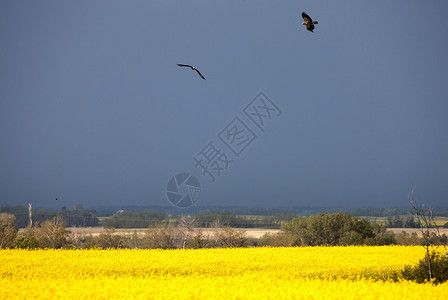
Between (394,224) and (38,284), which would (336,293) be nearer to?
(38,284)

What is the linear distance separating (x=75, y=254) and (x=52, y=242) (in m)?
9.94

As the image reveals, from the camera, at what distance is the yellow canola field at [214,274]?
41.6ft

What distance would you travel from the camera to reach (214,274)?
18297mm

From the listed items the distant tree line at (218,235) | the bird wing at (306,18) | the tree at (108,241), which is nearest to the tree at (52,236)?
the distant tree line at (218,235)

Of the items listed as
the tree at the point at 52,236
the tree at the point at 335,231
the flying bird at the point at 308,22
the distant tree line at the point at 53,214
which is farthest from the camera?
the distant tree line at the point at 53,214

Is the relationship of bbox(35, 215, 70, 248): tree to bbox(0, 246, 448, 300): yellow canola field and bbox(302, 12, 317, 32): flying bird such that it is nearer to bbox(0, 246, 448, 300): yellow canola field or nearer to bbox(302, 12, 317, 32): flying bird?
bbox(0, 246, 448, 300): yellow canola field

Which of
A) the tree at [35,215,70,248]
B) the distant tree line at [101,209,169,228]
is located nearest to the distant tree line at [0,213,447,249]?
the tree at [35,215,70,248]

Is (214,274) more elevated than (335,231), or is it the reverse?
(214,274)

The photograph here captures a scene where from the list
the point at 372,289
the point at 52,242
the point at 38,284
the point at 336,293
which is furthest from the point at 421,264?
the point at 52,242

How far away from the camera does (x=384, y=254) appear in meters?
24.9

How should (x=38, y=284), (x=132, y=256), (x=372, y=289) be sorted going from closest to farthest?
1. (x=372, y=289)
2. (x=38, y=284)
3. (x=132, y=256)

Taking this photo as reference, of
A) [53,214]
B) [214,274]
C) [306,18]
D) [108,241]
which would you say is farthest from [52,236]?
[53,214]

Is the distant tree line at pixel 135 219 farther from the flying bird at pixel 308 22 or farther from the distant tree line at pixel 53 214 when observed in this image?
the flying bird at pixel 308 22

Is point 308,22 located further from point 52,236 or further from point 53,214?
point 53,214
